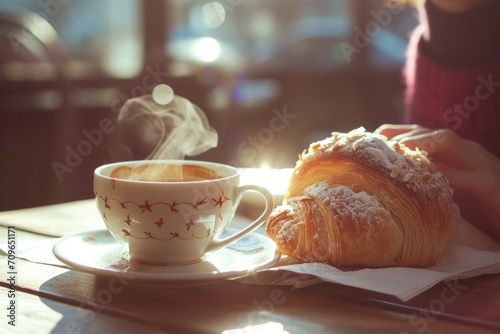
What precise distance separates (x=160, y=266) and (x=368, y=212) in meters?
0.27

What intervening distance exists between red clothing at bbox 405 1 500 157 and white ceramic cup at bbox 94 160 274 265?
2.88ft

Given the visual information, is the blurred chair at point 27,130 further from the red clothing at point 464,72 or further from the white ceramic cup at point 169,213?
the white ceramic cup at point 169,213

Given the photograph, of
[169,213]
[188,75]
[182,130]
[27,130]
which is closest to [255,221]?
[169,213]

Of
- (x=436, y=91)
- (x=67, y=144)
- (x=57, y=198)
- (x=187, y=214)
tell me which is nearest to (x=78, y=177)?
(x=57, y=198)

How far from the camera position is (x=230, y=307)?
72 cm

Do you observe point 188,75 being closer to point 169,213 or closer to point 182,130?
point 182,130

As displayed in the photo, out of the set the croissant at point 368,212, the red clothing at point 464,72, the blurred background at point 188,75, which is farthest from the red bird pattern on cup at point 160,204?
the blurred background at point 188,75

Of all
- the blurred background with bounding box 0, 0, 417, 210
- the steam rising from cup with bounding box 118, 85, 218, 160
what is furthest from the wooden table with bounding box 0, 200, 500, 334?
the blurred background with bounding box 0, 0, 417, 210

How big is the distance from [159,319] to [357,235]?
0.89ft

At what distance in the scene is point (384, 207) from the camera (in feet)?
2.72

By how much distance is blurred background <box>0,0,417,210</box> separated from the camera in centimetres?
274

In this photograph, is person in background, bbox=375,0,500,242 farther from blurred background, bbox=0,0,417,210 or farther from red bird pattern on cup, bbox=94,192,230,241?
red bird pattern on cup, bbox=94,192,230,241

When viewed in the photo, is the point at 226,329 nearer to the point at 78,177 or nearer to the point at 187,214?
the point at 187,214

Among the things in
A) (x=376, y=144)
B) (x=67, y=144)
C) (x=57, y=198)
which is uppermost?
(x=376, y=144)
